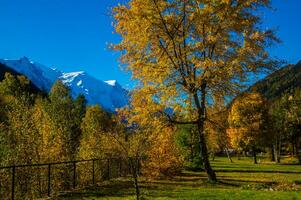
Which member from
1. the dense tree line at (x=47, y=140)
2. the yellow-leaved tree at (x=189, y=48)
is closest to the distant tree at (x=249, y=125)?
the dense tree line at (x=47, y=140)

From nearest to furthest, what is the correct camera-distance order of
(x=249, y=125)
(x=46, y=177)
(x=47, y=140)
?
1. (x=46, y=177)
2. (x=47, y=140)
3. (x=249, y=125)

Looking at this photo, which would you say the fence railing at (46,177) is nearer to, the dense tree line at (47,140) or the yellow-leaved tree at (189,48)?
the dense tree line at (47,140)

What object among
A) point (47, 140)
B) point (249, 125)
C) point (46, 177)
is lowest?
point (46, 177)

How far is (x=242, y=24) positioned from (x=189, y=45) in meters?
3.52

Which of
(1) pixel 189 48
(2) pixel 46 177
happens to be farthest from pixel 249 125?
(2) pixel 46 177

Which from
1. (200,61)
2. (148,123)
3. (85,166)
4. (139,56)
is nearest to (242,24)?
(200,61)

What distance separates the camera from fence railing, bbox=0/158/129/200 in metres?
20.1

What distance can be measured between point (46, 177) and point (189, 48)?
11.6 meters

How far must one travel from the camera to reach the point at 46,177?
2230 centimetres

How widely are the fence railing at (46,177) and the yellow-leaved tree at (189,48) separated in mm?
6251

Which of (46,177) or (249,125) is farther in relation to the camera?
(249,125)

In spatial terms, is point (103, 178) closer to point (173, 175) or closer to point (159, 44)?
point (173, 175)

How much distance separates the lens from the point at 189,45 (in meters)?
27.4

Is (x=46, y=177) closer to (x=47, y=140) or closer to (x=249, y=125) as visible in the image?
(x=47, y=140)
